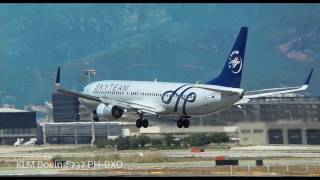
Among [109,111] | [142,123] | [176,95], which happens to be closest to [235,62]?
[176,95]

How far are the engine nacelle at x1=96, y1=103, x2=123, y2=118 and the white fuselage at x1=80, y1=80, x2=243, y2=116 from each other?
6.18 feet

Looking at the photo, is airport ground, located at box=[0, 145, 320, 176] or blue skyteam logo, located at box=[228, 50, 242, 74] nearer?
airport ground, located at box=[0, 145, 320, 176]

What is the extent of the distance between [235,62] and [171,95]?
18.7 ft

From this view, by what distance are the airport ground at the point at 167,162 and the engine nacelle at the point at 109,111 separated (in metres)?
2.94

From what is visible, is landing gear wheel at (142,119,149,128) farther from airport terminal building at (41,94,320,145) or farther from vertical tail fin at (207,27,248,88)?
vertical tail fin at (207,27,248,88)

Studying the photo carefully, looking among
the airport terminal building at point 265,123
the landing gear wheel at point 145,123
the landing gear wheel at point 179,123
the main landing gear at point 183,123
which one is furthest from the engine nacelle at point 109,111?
the landing gear wheel at point 179,123

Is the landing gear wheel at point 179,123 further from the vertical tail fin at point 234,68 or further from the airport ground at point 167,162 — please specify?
the vertical tail fin at point 234,68

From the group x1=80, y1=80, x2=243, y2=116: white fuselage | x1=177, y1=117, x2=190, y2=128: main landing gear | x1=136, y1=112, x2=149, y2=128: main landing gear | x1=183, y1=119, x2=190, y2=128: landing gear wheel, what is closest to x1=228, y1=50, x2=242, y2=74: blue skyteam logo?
x1=80, y1=80, x2=243, y2=116: white fuselage

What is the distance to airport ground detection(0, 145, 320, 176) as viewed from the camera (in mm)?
48500

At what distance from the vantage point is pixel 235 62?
6588 cm

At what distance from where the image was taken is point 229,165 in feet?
174

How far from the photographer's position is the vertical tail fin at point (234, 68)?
63281 mm

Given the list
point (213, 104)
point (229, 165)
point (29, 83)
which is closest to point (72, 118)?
point (213, 104)

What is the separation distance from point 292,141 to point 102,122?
32674mm
